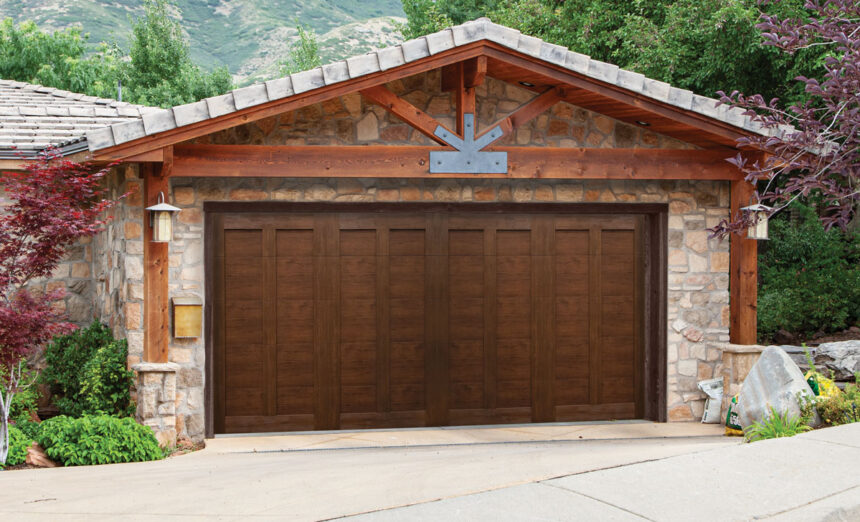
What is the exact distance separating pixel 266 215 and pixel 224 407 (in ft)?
6.74

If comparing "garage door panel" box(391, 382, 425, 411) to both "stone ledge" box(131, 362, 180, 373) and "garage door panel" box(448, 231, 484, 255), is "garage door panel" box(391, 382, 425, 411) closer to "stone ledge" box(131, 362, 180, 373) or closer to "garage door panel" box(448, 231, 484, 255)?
"garage door panel" box(448, 231, 484, 255)

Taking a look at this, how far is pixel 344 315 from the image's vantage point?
9.23 meters

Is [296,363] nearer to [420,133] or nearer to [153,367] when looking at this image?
[153,367]

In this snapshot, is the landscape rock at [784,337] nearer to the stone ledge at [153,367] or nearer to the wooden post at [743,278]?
the wooden post at [743,278]

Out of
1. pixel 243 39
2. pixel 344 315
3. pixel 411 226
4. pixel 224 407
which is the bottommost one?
pixel 224 407

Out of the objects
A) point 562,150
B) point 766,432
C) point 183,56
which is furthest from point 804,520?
point 183,56

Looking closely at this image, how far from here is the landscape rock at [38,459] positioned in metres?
7.20

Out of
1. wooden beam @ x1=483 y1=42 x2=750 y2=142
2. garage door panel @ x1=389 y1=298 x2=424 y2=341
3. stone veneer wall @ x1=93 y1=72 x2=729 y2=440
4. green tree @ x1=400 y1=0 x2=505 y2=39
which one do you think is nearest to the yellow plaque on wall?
stone veneer wall @ x1=93 y1=72 x2=729 y2=440

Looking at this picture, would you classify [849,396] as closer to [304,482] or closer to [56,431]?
[304,482]

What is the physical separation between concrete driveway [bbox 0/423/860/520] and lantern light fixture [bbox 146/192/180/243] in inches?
80.4

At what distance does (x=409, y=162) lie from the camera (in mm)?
8461

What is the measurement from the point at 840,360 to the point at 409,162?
220 inches

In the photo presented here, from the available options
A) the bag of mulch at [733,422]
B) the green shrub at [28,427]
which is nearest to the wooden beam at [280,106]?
the green shrub at [28,427]

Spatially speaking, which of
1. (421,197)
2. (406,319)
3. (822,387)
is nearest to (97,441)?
(406,319)
